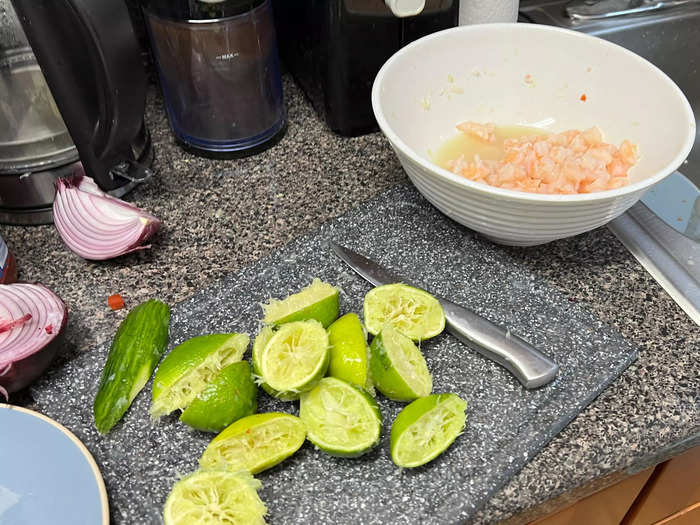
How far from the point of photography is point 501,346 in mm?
679

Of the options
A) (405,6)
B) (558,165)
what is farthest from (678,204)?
(405,6)

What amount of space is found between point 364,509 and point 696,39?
1.10 meters

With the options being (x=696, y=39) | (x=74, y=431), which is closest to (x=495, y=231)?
(x=74, y=431)

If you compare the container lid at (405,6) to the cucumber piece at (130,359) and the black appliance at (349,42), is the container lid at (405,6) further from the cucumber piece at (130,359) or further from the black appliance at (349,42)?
the cucumber piece at (130,359)

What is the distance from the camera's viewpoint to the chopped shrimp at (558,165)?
2.58 ft

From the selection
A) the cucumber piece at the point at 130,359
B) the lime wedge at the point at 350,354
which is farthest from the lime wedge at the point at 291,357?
the cucumber piece at the point at 130,359

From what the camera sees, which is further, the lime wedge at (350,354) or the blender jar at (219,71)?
the blender jar at (219,71)

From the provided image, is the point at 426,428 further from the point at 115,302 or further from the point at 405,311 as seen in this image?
the point at 115,302

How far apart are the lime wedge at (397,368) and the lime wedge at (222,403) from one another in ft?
0.42

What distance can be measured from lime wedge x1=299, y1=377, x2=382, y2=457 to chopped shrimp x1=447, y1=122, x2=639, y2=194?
342 millimetres

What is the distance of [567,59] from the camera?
2.95ft

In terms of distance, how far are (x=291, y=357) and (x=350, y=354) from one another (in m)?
0.06

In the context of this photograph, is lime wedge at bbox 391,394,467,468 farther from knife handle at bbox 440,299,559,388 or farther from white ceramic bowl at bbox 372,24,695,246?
white ceramic bowl at bbox 372,24,695,246

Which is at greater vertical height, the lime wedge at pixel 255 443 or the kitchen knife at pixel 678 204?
the lime wedge at pixel 255 443
